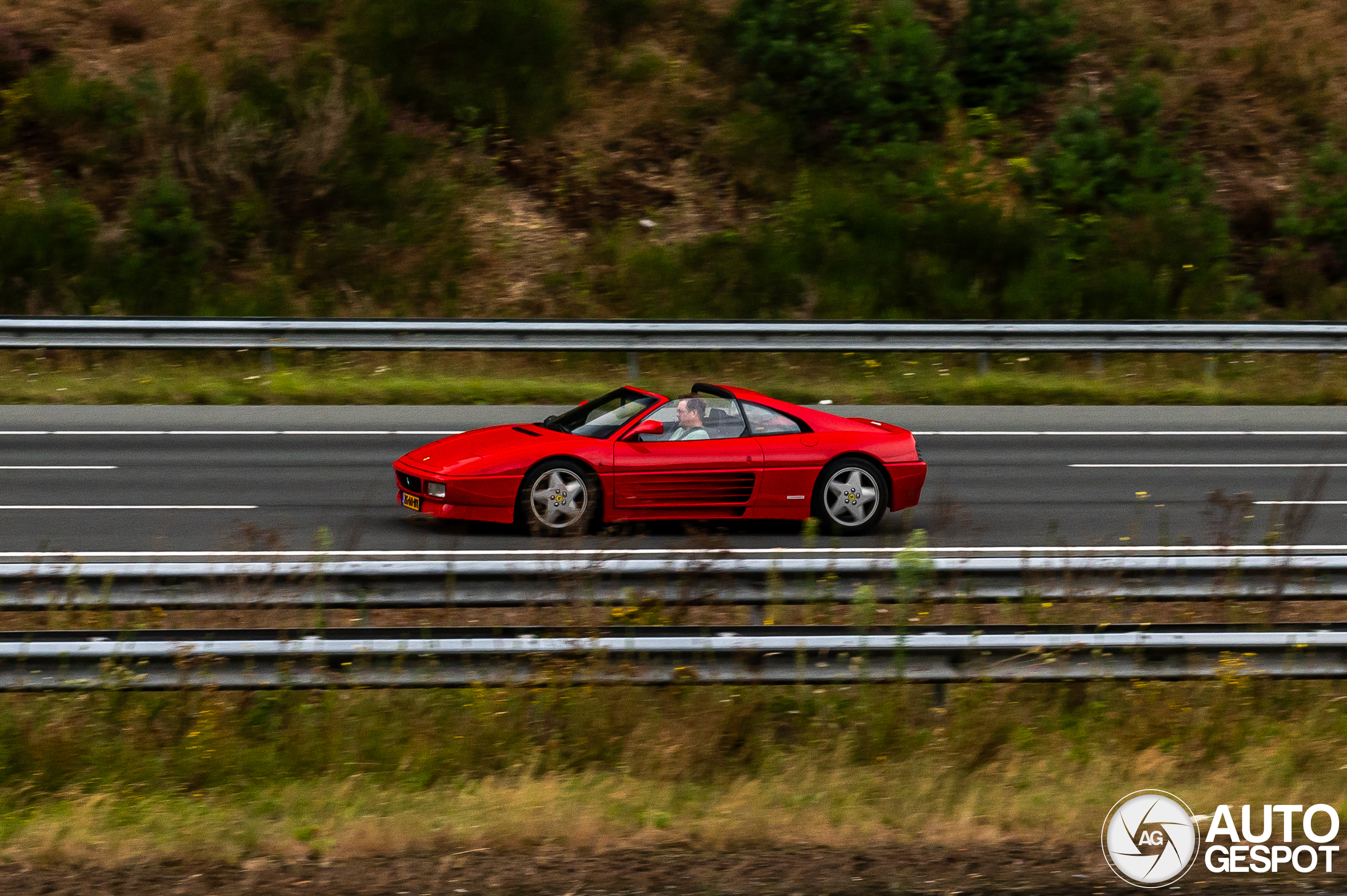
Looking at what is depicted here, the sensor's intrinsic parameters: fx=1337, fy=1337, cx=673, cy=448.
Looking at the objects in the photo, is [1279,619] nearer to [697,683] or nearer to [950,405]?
[697,683]

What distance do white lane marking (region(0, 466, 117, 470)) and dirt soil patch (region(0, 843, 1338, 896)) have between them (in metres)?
8.59

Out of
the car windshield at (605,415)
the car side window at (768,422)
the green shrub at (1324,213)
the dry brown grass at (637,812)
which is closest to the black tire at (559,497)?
the car windshield at (605,415)

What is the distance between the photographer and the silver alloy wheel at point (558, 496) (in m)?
10.0

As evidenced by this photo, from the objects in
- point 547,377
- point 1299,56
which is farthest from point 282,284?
point 1299,56

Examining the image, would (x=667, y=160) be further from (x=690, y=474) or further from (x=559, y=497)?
(x=559, y=497)

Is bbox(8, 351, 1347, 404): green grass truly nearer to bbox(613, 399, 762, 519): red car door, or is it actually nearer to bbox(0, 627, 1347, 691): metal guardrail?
bbox(613, 399, 762, 519): red car door

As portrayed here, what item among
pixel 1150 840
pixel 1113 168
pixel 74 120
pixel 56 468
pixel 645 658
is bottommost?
pixel 1150 840

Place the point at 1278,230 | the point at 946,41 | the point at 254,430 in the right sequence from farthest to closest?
the point at 946,41, the point at 1278,230, the point at 254,430

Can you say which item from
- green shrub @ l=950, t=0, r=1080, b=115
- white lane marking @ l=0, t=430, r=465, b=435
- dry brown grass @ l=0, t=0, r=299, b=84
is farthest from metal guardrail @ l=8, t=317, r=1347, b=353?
dry brown grass @ l=0, t=0, r=299, b=84

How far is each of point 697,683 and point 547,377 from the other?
1241cm

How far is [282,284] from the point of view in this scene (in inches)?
898

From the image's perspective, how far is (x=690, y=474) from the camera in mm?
10141

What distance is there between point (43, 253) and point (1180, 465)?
1776 cm

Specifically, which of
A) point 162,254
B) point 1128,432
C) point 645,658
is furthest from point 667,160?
point 645,658
